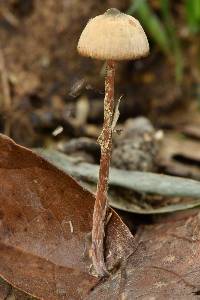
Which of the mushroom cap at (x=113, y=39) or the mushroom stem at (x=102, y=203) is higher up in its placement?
the mushroom cap at (x=113, y=39)

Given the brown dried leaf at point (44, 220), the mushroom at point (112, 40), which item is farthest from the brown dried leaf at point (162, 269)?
the mushroom at point (112, 40)

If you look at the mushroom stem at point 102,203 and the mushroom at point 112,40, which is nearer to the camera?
the mushroom at point 112,40

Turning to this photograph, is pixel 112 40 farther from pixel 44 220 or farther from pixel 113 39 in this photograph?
pixel 44 220

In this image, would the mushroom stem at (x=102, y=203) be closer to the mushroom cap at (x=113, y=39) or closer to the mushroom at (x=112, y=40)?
the mushroom at (x=112, y=40)

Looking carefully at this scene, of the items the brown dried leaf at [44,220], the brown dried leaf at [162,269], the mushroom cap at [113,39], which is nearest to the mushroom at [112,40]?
the mushroom cap at [113,39]

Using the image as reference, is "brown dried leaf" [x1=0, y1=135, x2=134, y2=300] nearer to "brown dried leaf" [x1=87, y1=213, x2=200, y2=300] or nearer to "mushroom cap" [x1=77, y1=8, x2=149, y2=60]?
"brown dried leaf" [x1=87, y1=213, x2=200, y2=300]

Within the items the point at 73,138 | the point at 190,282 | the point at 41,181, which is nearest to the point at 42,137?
the point at 73,138

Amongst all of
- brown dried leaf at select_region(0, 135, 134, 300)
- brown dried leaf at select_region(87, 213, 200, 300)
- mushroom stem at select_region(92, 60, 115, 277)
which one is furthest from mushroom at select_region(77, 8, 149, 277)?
brown dried leaf at select_region(87, 213, 200, 300)
